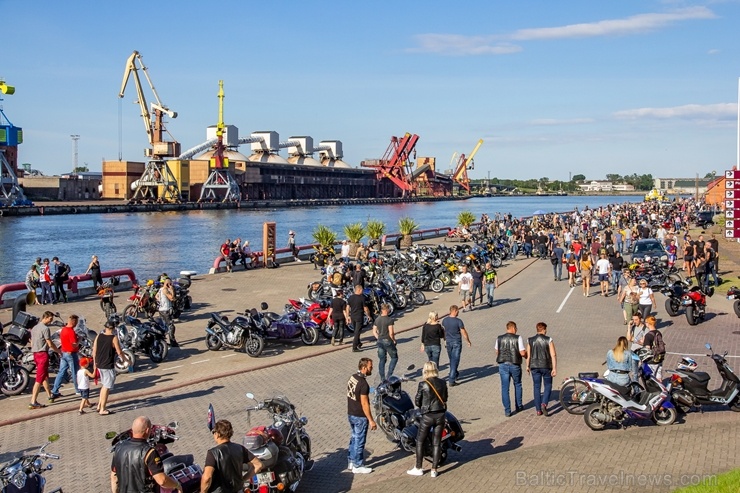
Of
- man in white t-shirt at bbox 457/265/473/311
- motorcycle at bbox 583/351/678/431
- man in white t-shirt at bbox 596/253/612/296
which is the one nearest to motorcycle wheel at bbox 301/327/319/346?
man in white t-shirt at bbox 457/265/473/311

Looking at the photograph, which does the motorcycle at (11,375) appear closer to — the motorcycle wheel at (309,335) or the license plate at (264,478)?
the motorcycle wheel at (309,335)

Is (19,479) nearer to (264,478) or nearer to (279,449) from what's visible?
(264,478)

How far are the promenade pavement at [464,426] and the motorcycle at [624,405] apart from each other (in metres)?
0.17

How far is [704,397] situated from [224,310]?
13333 millimetres

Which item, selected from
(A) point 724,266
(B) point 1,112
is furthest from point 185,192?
(A) point 724,266

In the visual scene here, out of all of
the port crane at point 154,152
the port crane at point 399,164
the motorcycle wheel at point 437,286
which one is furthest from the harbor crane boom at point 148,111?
the motorcycle wheel at point 437,286

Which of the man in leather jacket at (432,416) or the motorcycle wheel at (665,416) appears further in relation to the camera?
the motorcycle wheel at (665,416)

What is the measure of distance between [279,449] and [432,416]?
1.78 metres

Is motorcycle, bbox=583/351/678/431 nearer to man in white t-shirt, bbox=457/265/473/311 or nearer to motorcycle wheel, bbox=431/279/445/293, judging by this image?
man in white t-shirt, bbox=457/265/473/311

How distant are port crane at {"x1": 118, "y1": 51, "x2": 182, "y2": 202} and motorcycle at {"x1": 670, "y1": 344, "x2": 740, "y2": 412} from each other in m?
132

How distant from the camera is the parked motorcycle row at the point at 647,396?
10.2 metres

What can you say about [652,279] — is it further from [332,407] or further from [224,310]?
[332,407]

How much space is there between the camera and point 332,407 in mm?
11680

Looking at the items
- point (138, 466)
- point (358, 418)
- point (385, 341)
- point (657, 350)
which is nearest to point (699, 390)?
point (657, 350)
